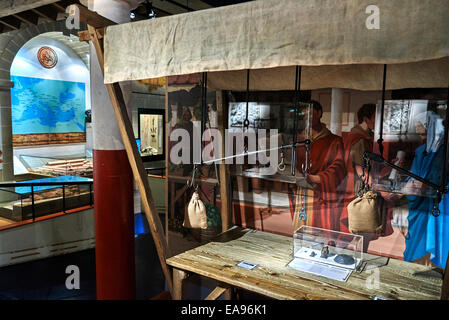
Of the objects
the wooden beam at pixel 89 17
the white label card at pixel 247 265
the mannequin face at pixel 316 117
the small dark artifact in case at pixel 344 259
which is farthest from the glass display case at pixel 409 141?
the wooden beam at pixel 89 17

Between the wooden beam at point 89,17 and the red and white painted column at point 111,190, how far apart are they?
1.90 feet

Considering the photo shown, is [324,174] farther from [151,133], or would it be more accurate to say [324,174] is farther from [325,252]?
[151,133]

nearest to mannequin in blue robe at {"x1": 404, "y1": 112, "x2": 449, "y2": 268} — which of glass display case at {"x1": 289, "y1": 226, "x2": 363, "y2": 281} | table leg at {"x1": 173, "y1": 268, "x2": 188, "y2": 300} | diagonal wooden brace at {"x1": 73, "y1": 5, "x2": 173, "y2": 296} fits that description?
glass display case at {"x1": 289, "y1": 226, "x2": 363, "y2": 281}

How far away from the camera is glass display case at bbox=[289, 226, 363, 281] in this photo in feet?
7.36

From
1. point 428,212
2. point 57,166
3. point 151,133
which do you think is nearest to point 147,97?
point 151,133

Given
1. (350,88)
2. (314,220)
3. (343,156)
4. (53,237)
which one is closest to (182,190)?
(314,220)

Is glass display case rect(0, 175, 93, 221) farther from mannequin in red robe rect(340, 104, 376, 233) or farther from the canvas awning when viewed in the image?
mannequin in red robe rect(340, 104, 376, 233)

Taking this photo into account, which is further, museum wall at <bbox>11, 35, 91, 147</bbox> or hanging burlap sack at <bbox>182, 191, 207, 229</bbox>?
museum wall at <bbox>11, 35, 91, 147</bbox>

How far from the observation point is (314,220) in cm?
276

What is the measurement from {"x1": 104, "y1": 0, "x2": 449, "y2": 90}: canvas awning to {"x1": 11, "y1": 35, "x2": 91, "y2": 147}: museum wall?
5.33 meters

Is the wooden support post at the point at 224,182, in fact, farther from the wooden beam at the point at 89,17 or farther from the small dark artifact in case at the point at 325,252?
the wooden beam at the point at 89,17

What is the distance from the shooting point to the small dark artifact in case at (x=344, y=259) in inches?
A: 90.8
